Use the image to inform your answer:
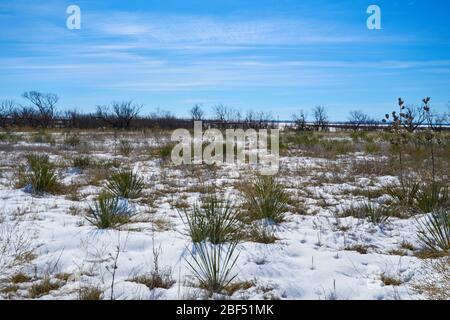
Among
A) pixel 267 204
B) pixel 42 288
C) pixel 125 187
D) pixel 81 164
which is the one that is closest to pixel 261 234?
pixel 267 204

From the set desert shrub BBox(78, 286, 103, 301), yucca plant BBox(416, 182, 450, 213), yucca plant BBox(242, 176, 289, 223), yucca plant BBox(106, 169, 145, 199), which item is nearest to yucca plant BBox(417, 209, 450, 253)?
yucca plant BBox(416, 182, 450, 213)

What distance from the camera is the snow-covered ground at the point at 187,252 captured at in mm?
2641

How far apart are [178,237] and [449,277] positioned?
2.68m

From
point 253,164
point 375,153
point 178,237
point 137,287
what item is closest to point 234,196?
point 178,237

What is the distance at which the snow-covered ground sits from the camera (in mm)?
2641

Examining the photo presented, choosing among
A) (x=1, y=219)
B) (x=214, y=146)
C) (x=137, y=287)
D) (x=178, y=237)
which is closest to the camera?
(x=137, y=287)

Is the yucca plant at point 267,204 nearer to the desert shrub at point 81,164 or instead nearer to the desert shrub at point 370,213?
the desert shrub at point 370,213

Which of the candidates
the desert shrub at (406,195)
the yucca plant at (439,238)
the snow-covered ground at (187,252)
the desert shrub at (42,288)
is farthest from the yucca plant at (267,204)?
the desert shrub at (42,288)

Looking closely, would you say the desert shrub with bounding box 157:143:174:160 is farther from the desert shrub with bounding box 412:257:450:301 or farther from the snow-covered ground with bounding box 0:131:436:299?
the desert shrub with bounding box 412:257:450:301

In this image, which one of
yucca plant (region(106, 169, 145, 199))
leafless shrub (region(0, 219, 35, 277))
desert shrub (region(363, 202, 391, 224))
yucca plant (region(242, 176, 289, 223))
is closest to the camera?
leafless shrub (region(0, 219, 35, 277))

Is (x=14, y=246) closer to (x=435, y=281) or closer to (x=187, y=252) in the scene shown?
(x=187, y=252)

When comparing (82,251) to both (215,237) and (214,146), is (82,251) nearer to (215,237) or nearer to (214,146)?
(215,237)

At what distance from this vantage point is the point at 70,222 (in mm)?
4125

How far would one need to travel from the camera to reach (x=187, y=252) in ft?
10.7
